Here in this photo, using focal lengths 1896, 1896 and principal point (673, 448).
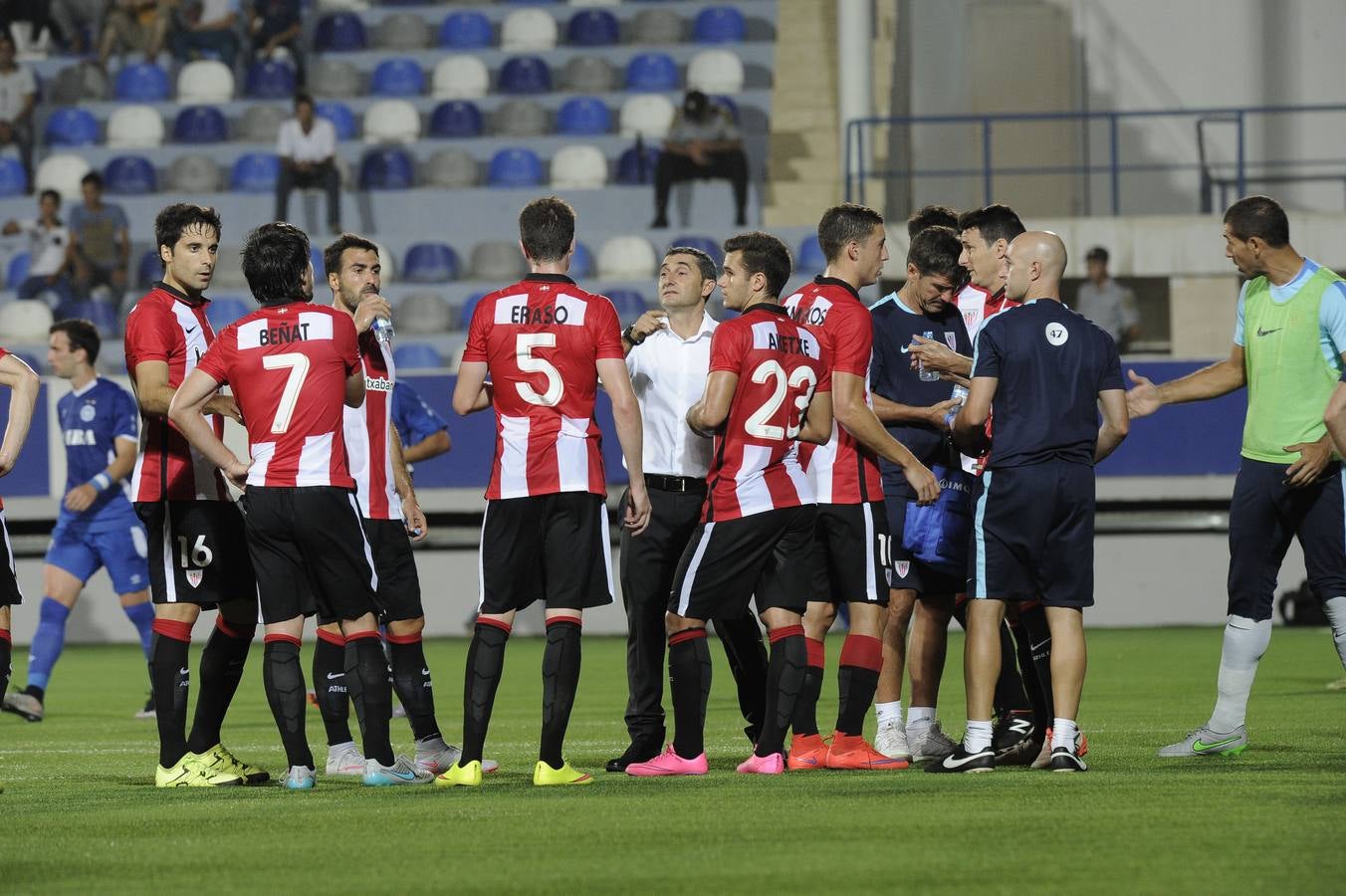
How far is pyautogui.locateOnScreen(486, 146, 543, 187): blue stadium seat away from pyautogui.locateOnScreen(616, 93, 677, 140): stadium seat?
1107mm

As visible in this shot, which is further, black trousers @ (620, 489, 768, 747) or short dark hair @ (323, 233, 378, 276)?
short dark hair @ (323, 233, 378, 276)

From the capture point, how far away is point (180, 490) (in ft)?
22.1

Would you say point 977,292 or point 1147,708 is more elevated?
point 977,292

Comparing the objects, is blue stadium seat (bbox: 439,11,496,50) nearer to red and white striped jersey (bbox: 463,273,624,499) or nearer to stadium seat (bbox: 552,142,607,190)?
stadium seat (bbox: 552,142,607,190)

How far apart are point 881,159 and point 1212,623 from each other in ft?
23.0

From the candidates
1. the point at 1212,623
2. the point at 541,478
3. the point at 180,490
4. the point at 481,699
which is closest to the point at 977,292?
the point at 541,478

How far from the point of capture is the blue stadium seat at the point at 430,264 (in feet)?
64.7

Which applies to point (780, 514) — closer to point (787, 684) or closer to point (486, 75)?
point (787, 684)

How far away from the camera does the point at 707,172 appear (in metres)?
19.4

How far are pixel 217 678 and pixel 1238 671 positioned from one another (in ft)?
12.2

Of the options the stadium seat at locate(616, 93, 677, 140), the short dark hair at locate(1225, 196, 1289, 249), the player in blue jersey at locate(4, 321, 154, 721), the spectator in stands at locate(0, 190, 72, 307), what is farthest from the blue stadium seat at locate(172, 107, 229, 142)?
the short dark hair at locate(1225, 196, 1289, 249)

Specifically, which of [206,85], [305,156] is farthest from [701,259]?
[206,85]

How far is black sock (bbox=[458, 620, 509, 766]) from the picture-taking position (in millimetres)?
6434

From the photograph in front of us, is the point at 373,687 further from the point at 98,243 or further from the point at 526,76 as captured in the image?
the point at 526,76
